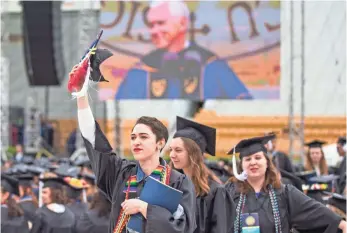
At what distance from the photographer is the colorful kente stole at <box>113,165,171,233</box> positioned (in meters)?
4.07

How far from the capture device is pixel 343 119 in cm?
2178

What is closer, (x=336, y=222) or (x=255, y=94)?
(x=336, y=222)

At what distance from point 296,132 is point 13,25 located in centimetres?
1331

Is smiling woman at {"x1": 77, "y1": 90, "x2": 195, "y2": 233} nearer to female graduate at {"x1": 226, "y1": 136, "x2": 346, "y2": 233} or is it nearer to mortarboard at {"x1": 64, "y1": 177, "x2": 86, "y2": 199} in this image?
female graduate at {"x1": 226, "y1": 136, "x2": 346, "y2": 233}

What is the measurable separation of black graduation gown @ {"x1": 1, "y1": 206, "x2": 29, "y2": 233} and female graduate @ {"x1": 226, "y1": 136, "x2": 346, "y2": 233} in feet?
8.80

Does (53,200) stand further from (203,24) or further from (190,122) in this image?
(203,24)

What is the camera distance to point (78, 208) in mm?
7953

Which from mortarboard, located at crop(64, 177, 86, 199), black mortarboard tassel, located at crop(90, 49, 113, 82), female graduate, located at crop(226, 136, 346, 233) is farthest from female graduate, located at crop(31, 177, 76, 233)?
black mortarboard tassel, located at crop(90, 49, 113, 82)

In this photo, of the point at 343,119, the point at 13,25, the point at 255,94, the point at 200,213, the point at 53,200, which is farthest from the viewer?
the point at 13,25

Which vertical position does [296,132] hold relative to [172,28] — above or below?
below

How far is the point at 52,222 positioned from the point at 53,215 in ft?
0.23

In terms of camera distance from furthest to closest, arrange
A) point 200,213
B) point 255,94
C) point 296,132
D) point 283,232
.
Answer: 1. point 255,94
2. point 296,132
3. point 283,232
4. point 200,213

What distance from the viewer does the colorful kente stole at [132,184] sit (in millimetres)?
4074

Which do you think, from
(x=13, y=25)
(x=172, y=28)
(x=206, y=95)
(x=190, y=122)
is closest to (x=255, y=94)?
(x=206, y=95)
